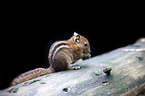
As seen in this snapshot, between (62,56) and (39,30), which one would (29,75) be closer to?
(62,56)

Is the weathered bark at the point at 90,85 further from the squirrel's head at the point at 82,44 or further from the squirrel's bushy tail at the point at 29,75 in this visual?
the squirrel's head at the point at 82,44

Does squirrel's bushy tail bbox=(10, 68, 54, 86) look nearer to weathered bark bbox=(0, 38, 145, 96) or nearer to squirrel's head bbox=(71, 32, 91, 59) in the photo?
weathered bark bbox=(0, 38, 145, 96)

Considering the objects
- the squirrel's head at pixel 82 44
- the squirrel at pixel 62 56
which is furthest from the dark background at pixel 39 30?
the squirrel's head at pixel 82 44

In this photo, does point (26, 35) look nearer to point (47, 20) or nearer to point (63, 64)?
point (47, 20)

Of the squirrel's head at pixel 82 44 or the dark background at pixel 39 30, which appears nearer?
the squirrel's head at pixel 82 44

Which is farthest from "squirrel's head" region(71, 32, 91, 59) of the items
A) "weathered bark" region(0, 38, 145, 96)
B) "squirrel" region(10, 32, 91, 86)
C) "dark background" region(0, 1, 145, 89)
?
"dark background" region(0, 1, 145, 89)
